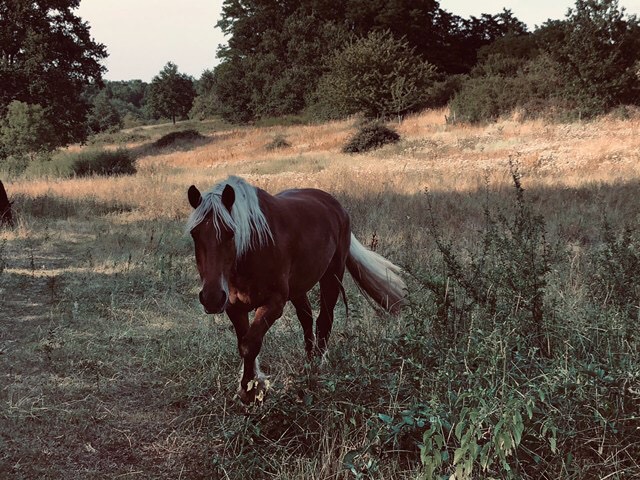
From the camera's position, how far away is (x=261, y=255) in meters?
3.30

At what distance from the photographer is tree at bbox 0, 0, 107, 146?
33.1 m

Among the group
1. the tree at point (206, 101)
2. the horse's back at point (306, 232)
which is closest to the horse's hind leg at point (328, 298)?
the horse's back at point (306, 232)

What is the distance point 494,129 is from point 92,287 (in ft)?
66.0

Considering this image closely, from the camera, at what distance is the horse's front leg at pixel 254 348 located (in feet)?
10.8

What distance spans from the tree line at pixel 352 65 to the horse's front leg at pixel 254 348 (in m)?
23.4

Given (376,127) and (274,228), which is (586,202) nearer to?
(274,228)

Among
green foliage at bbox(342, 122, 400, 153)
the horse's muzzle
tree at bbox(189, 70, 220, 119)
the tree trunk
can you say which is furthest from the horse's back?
tree at bbox(189, 70, 220, 119)

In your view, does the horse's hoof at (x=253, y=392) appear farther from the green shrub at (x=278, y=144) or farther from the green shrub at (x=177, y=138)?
the green shrub at (x=177, y=138)

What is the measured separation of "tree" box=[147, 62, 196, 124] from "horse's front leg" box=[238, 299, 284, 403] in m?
67.1

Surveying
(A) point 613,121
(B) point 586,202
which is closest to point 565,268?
(B) point 586,202

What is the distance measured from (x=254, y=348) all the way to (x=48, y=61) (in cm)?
3674

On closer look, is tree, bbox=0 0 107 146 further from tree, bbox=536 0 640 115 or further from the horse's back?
the horse's back

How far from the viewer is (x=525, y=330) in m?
3.57

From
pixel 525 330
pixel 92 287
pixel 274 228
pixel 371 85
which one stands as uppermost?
pixel 371 85
